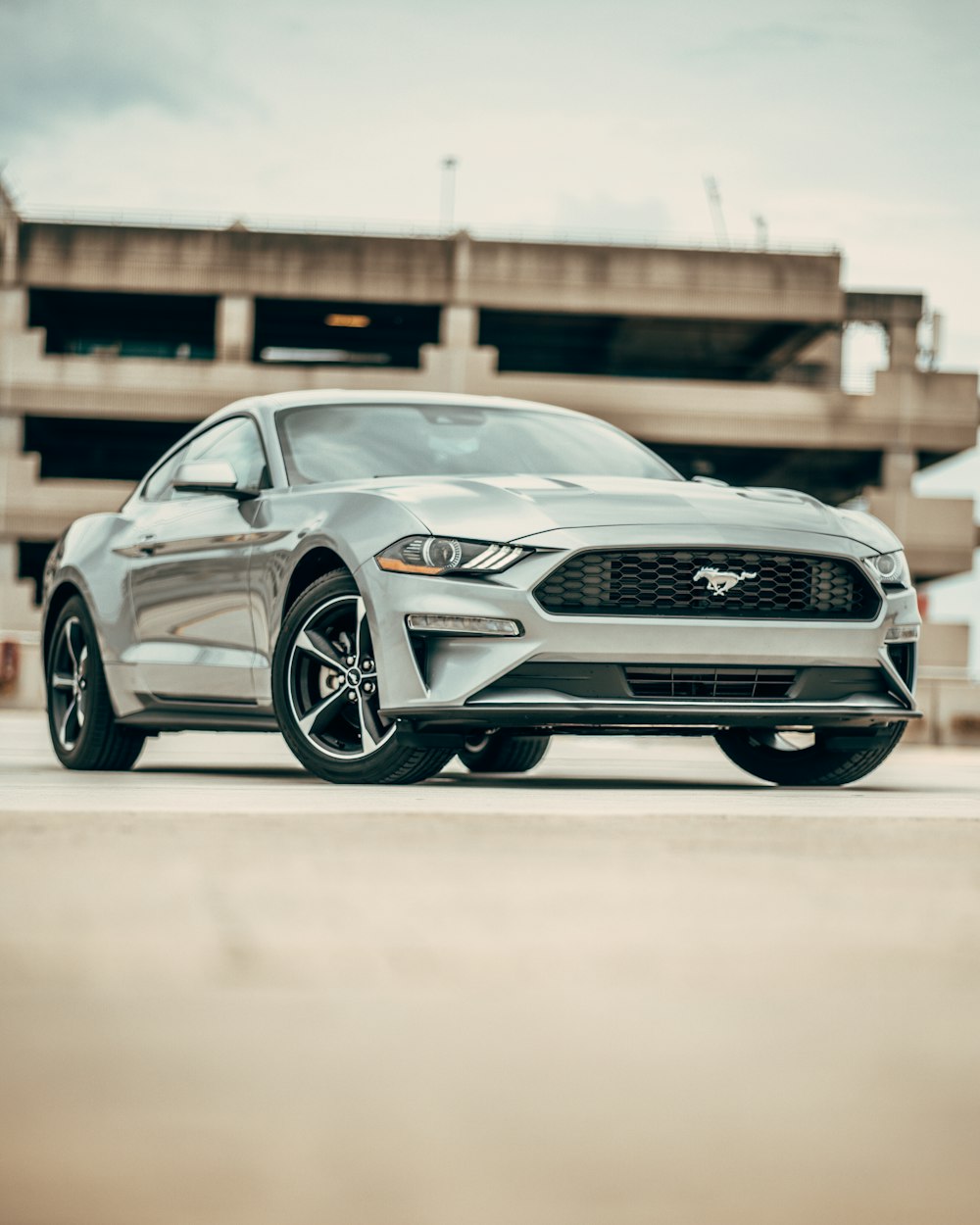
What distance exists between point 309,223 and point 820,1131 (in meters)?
53.8

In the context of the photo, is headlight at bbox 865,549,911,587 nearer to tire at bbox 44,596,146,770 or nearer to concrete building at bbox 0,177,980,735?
tire at bbox 44,596,146,770

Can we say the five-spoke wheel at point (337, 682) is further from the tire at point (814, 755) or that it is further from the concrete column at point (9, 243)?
the concrete column at point (9, 243)

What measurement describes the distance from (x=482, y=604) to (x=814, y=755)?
1869 mm

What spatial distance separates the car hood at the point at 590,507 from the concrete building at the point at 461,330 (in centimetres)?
4491

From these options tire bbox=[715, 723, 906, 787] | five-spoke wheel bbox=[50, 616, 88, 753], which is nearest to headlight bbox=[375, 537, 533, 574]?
tire bbox=[715, 723, 906, 787]

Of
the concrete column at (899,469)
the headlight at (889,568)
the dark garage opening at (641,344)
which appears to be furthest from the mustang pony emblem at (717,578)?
the concrete column at (899,469)

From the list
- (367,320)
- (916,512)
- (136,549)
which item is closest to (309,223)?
(367,320)

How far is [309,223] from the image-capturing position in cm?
5434

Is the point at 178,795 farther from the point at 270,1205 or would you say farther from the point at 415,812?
the point at 270,1205

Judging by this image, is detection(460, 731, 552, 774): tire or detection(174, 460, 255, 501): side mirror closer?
detection(174, 460, 255, 501): side mirror

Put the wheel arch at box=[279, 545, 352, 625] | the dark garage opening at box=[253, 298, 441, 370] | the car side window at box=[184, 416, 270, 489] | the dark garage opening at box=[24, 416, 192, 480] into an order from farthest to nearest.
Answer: the dark garage opening at box=[24, 416, 192, 480]
the dark garage opening at box=[253, 298, 441, 370]
the car side window at box=[184, 416, 270, 489]
the wheel arch at box=[279, 545, 352, 625]

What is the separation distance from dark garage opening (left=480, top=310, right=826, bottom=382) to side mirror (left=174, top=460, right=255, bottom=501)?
4794 cm

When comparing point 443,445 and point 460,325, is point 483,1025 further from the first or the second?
point 460,325

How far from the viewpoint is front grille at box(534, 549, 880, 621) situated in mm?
6539
